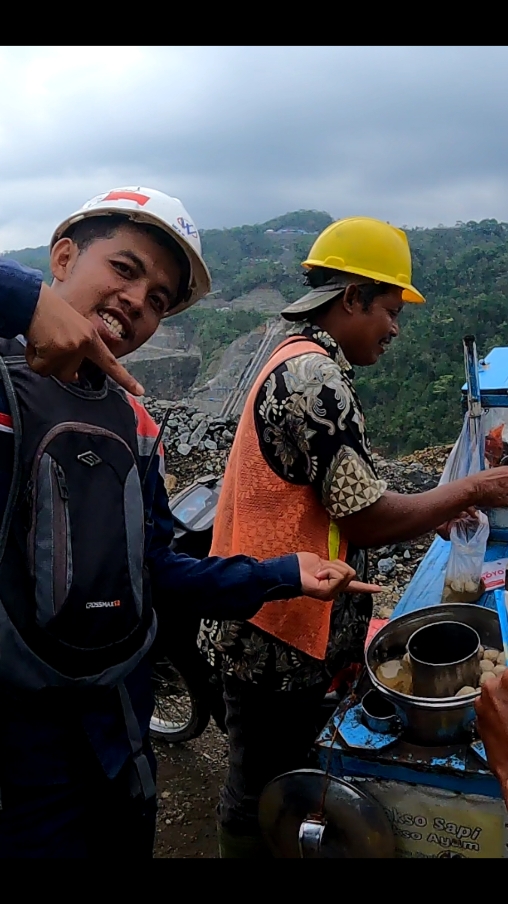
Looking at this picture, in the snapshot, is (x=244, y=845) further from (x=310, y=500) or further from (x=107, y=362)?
(x=107, y=362)

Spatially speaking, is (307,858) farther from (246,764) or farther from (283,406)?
(283,406)

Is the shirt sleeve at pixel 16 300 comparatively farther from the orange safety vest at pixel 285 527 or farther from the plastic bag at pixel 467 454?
the plastic bag at pixel 467 454

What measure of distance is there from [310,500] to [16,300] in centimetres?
96

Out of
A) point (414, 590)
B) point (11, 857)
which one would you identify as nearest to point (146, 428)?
point (11, 857)

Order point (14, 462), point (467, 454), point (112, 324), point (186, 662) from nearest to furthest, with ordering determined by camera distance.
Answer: point (14, 462) < point (112, 324) < point (467, 454) < point (186, 662)

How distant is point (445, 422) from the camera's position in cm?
1359

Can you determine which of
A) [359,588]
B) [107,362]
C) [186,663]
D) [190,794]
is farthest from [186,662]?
[107,362]

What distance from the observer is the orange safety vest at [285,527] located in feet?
5.71

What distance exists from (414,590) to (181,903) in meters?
1.57

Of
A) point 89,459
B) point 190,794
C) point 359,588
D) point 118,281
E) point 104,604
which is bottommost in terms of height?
point 190,794

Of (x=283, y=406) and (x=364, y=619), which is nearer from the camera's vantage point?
(x=283, y=406)

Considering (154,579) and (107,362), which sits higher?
(107,362)

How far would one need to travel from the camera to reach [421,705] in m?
1.39

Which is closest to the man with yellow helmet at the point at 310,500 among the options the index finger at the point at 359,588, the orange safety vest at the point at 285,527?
the orange safety vest at the point at 285,527
